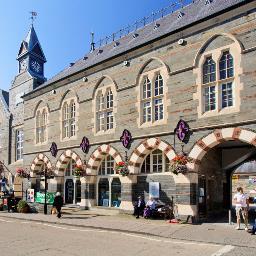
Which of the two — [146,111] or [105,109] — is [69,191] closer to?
[105,109]

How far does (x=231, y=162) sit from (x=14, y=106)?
1918 cm

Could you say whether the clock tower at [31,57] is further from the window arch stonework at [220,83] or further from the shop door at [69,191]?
the window arch stonework at [220,83]

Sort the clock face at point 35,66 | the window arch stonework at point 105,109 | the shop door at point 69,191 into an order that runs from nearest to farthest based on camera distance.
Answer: the window arch stonework at point 105,109, the shop door at point 69,191, the clock face at point 35,66

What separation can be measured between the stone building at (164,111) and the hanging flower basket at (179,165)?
26 cm

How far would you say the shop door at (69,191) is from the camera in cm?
2439

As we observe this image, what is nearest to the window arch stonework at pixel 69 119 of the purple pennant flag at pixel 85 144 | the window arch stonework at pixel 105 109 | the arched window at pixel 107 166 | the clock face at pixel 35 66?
the purple pennant flag at pixel 85 144

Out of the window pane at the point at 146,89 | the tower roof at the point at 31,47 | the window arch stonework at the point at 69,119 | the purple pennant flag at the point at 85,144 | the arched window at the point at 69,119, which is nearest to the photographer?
the window pane at the point at 146,89

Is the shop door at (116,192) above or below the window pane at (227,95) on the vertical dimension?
below

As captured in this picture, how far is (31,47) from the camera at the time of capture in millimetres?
32188

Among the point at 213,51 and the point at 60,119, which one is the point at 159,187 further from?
the point at 60,119

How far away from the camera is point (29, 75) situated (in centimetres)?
3017

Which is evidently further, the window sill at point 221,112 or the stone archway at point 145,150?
the stone archway at point 145,150

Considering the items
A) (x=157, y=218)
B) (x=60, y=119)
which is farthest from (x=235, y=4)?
(x=60, y=119)

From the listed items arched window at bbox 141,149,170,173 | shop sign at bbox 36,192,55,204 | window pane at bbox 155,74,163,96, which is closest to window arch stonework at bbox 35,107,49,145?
shop sign at bbox 36,192,55,204
